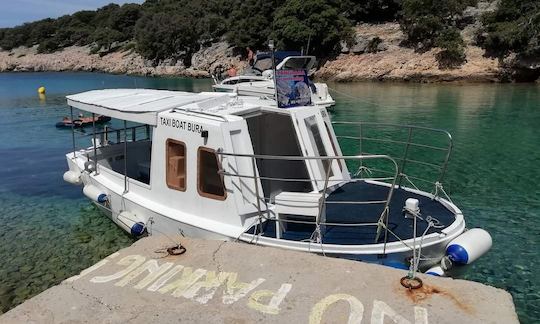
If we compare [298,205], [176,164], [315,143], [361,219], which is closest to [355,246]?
[361,219]

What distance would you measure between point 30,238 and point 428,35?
5428 cm

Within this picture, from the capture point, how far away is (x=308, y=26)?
61.7m

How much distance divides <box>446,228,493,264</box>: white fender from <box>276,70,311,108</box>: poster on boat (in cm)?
411

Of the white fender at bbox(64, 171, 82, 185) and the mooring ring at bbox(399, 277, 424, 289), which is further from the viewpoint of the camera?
the white fender at bbox(64, 171, 82, 185)

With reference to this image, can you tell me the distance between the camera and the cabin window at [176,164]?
29.1ft

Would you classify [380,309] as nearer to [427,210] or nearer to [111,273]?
[427,210]

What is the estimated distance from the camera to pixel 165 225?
9164mm

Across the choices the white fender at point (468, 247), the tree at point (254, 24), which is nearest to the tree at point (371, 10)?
the tree at point (254, 24)

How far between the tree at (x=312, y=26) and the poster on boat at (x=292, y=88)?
52284 mm

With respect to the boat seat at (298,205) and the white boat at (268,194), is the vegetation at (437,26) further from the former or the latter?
the boat seat at (298,205)

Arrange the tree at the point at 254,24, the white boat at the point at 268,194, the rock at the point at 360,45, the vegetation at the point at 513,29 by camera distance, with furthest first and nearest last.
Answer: the tree at the point at 254,24
the rock at the point at 360,45
the vegetation at the point at 513,29
the white boat at the point at 268,194

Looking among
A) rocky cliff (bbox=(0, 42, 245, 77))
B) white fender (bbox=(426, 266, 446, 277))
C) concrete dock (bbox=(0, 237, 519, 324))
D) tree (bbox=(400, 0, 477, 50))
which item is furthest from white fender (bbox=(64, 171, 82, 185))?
rocky cliff (bbox=(0, 42, 245, 77))

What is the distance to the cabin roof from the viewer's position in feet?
31.0

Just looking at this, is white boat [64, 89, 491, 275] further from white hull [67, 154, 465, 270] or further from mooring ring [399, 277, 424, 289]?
mooring ring [399, 277, 424, 289]
